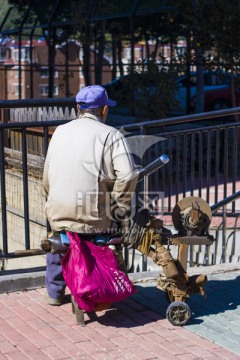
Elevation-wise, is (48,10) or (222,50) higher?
(48,10)

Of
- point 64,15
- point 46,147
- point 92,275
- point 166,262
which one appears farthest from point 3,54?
Answer: point 92,275

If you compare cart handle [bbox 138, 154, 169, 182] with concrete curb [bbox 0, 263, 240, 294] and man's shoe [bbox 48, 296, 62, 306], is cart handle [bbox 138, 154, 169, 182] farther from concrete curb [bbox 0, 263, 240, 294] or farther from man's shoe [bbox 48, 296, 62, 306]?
concrete curb [bbox 0, 263, 240, 294]

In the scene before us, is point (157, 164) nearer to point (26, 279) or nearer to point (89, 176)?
point (89, 176)

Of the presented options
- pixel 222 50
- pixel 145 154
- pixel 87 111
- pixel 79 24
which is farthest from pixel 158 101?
pixel 87 111

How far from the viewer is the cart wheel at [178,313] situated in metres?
5.37

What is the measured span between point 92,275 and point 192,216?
2.80 feet

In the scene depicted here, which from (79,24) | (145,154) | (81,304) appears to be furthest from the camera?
(79,24)

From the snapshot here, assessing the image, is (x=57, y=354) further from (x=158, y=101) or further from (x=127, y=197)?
(x=158, y=101)

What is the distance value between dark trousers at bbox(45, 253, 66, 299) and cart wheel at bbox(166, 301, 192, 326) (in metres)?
0.90

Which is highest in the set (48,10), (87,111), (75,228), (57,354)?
(48,10)

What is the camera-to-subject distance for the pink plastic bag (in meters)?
5.15

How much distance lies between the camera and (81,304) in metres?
5.21

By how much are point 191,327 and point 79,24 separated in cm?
1580

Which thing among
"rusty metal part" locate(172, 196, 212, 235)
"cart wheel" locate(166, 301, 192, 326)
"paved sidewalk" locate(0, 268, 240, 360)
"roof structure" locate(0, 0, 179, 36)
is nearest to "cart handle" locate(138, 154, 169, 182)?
"rusty metal part" locate(172, 196, 212, 235)
